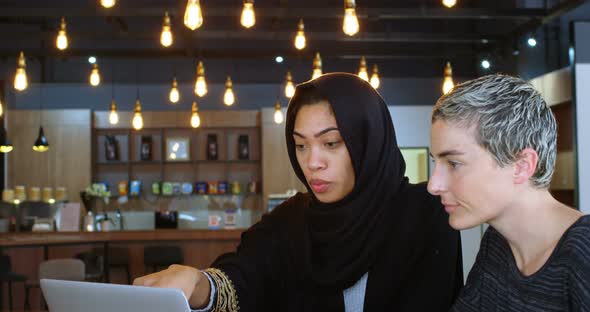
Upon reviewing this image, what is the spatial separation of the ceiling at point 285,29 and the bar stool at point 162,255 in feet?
8.26

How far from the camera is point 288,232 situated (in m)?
1.85

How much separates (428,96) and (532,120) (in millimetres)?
11016

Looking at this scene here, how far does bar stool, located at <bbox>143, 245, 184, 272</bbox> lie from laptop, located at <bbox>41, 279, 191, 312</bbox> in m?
7.39

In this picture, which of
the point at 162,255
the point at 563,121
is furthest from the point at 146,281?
the point at 563,121

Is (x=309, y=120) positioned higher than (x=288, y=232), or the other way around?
(x=309, y=120)

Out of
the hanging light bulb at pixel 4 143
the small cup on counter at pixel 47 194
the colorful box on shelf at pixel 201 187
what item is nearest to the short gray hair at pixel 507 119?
the hanging light bulb at pixel 4 143

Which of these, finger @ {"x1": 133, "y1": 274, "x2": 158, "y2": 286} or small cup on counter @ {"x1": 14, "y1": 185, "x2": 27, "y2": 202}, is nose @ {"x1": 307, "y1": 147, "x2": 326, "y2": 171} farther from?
small cup on counter @ {"x1": 14, "y1": 185, "x2": 27, "y2": 202}

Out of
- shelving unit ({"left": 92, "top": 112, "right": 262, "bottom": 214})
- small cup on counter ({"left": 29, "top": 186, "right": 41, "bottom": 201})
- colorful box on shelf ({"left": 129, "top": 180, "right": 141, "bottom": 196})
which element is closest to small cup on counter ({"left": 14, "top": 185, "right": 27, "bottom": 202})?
small cup on counter ({"left": 29, "top": 186, "right": 41, "bottom": 201})

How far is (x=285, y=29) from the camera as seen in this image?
39.3 feet

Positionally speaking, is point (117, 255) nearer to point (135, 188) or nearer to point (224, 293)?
point (135, 188)

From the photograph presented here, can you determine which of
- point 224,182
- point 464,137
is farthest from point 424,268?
point 224,182

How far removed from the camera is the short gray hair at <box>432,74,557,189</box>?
1312 mm

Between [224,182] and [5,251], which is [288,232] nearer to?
[5,251]

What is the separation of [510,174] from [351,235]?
0.47m
